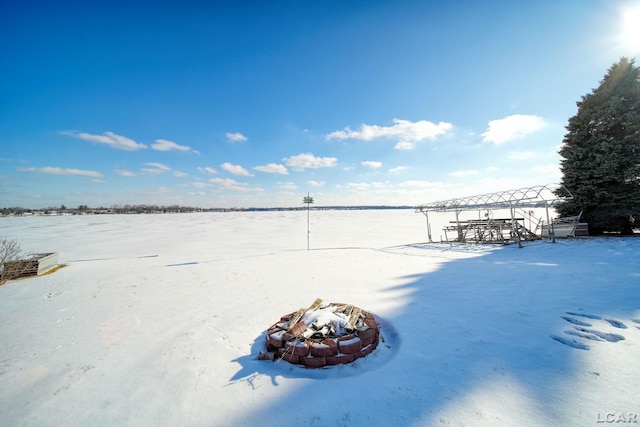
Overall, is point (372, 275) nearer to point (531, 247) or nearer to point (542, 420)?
point (542, 420)

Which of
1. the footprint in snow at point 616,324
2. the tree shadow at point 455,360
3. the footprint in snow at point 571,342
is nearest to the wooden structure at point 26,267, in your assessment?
the tree shadow at point 455,360

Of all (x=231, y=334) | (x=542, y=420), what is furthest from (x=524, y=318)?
(x=231, y=334)

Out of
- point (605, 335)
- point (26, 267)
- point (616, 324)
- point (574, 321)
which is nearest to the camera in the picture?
point (605, 335)

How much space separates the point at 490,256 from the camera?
977 cm

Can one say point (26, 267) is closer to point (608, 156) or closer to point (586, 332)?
point (586, 332)

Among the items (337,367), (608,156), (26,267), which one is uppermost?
(608,156)

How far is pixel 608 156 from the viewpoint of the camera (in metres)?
12.1

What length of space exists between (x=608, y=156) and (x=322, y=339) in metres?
17.8

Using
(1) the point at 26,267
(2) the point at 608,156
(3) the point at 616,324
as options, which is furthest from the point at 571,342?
(2) the point at 608,156

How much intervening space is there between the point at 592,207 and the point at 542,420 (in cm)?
1717

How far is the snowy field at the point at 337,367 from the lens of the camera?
2.34 metres

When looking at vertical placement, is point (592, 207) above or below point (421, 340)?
above

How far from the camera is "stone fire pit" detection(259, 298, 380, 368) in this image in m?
3.06

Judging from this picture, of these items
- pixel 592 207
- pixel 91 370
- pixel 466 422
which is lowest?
pixel 91 370
